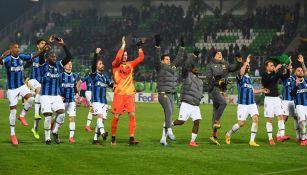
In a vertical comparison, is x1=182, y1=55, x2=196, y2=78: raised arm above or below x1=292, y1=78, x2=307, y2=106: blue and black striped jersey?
above

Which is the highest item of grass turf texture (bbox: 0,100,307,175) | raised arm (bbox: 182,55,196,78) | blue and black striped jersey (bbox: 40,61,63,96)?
raised arm (bbox: 182,55,196,78)

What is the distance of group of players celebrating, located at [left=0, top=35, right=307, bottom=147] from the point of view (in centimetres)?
1748

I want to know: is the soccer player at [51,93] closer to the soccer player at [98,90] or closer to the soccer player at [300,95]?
the soccer player at [98,90]

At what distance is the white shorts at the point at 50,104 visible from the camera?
1745 cm

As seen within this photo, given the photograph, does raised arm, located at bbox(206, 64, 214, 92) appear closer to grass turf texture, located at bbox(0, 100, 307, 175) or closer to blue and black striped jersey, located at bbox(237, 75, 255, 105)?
blue and black striped jersey, located at bbox(237, 75, 255, 105)

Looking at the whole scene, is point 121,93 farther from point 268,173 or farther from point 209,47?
point 209,47

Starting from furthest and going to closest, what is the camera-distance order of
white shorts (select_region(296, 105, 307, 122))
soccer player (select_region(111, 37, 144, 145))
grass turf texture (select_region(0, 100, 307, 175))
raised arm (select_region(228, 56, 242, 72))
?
white shorts (select_region(296, 105, 307, 122)) < raised arm (select_region(228, 56, 242, 72)) < soccer player (select_region(111, 37, 144, 145)) < grass turf texture (select_region(0, 100, 307, 175))

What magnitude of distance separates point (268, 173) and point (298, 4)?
40723 millimetres

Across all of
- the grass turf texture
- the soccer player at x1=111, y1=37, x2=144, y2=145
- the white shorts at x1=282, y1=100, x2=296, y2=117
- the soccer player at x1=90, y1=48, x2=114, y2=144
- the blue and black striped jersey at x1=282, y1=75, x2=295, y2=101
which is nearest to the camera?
the grass turf texture

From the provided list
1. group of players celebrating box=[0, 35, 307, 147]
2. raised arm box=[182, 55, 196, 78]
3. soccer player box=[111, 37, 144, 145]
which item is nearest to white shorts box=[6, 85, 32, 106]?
group of players celebrating box=[0, 35, 307, 147]

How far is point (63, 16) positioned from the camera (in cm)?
6359

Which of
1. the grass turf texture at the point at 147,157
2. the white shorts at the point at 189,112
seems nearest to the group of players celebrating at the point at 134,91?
the white shorts at the point at 189,112

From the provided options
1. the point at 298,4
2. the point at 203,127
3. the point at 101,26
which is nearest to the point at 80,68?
the point at 101,26

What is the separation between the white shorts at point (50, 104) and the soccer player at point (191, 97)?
330cm
